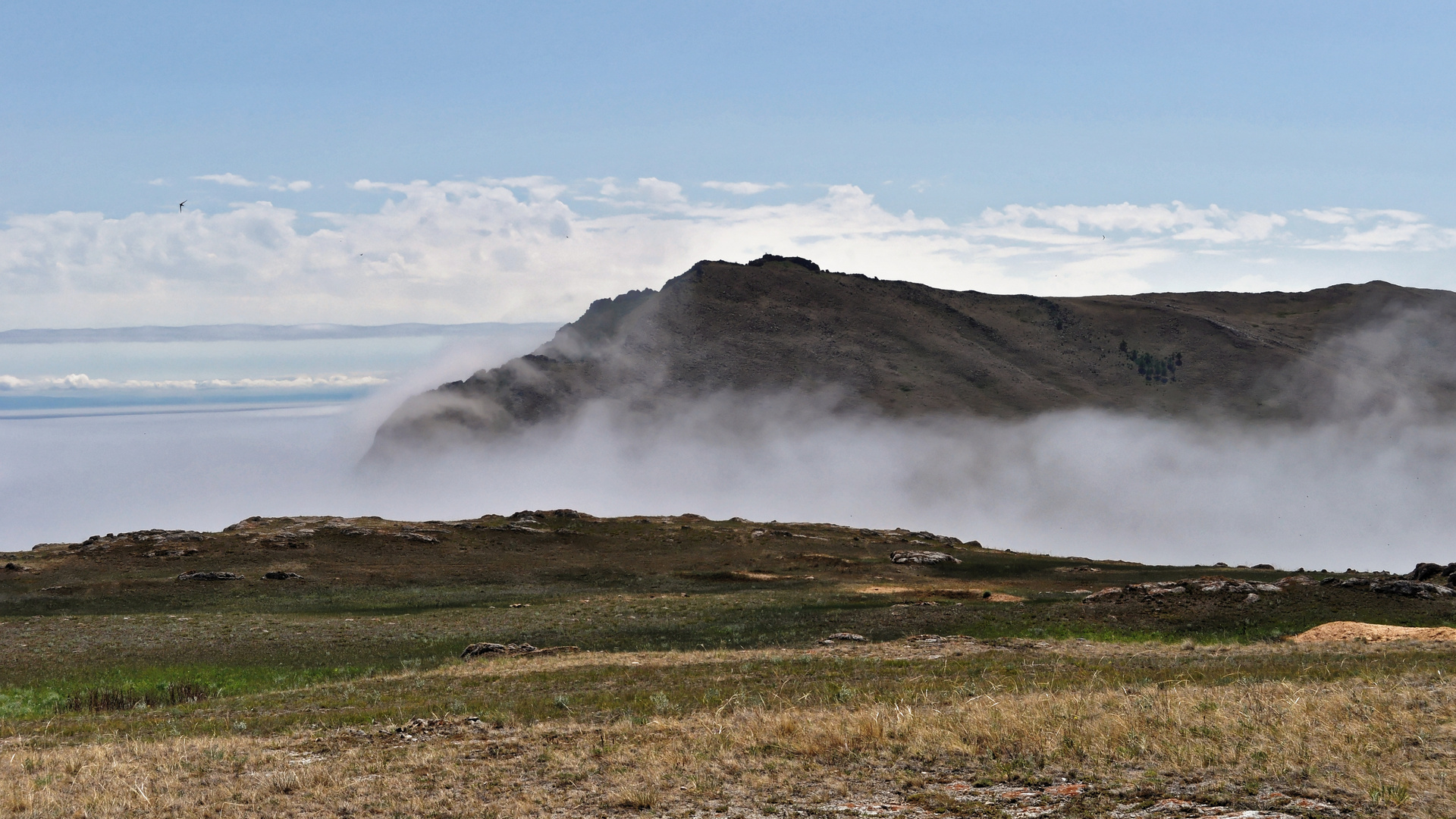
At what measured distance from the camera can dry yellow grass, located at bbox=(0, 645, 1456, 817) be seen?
12.9 m

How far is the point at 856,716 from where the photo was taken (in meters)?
16.9

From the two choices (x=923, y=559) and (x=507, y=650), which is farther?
(x=923, y=559)

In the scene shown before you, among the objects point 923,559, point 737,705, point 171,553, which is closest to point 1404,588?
point 737,705

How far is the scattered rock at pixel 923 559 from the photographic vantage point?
258 feet

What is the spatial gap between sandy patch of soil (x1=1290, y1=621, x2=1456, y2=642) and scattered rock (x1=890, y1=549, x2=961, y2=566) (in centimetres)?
4255

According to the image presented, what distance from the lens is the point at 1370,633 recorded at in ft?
112

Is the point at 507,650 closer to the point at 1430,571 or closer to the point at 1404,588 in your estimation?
the point at 1404,588

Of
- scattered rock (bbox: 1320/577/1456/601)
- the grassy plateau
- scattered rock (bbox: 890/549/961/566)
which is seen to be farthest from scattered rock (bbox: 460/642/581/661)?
scattered rock (bbox: 890/549/961/566)

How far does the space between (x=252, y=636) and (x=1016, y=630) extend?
3236 centimetres

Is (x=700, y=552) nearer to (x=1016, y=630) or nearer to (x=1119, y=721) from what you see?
(x=1016, y=630)

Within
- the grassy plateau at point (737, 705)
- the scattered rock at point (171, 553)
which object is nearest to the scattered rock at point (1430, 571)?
the grassy plateau at point (737, 705)

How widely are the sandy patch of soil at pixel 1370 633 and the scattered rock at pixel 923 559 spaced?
4255cm

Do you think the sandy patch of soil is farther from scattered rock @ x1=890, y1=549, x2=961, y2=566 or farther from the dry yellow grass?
scattered rock @ x1=890, y1=549, x2=961, y2=566

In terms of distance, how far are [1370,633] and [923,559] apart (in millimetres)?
46030
